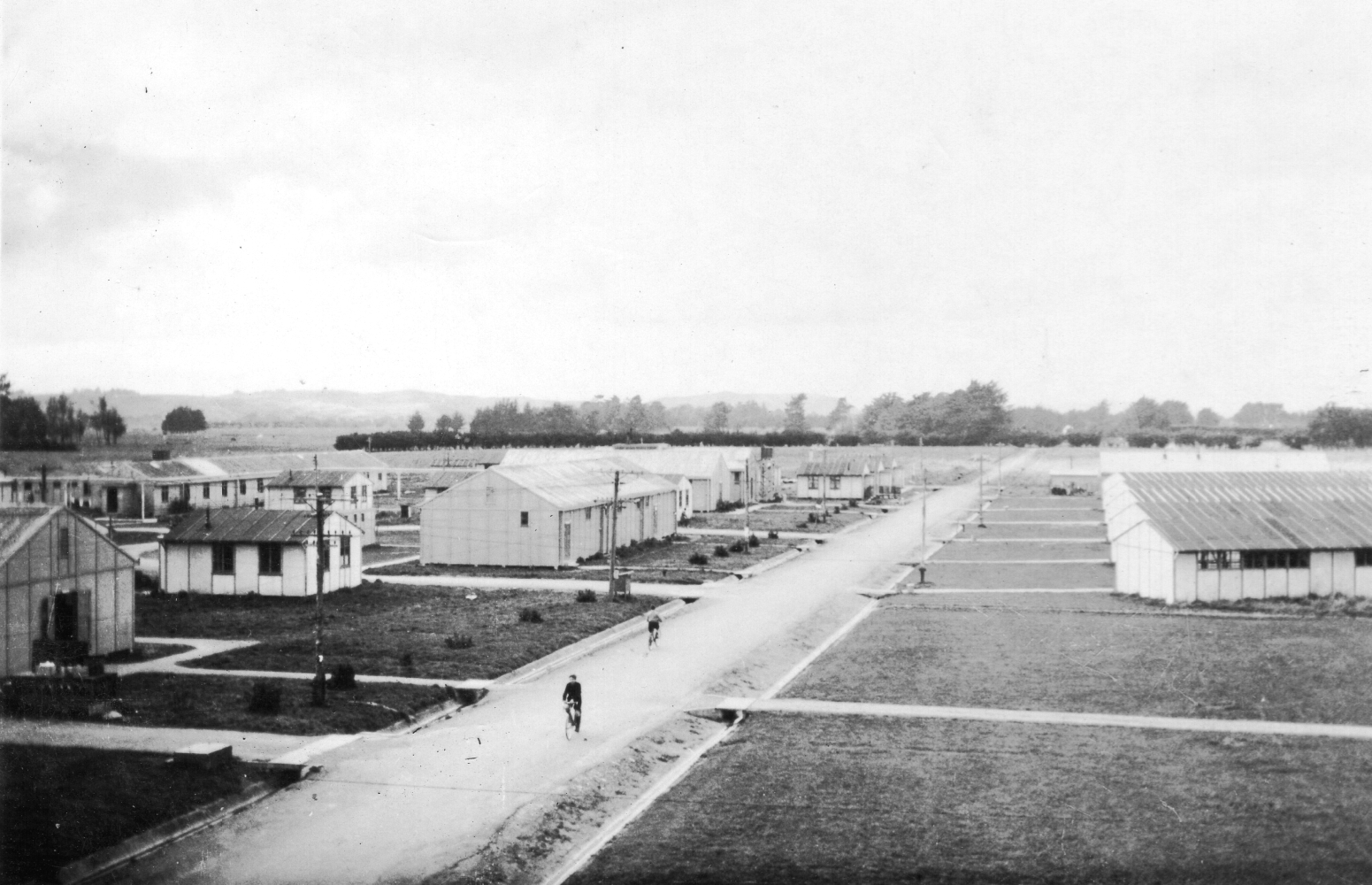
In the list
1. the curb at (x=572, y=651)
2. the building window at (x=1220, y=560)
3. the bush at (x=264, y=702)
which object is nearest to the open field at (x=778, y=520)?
the building window at (x=1220, y=560)

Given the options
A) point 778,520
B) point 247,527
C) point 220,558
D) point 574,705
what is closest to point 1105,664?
point 574,705

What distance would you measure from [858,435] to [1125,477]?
10644 centimetres

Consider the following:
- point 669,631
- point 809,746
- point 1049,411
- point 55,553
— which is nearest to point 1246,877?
point 809,746

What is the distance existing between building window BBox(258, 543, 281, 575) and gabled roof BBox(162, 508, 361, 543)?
0.31 metres

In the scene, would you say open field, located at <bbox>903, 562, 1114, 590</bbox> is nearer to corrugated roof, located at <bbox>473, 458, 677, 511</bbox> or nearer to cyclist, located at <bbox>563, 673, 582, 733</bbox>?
corrugated roof, located at <bbox>473, 458, 677, 511</bbox>

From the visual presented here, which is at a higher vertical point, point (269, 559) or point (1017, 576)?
point (269, 559)

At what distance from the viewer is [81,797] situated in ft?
Result: 61.7

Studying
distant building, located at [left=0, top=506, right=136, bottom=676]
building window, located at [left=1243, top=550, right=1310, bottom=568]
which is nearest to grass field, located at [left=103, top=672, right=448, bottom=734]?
distant building, located at [left=0, top=506, right=136, bottom=676]

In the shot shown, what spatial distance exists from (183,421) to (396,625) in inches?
5227

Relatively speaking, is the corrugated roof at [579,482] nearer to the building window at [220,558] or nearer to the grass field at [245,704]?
the building window at [220,558]

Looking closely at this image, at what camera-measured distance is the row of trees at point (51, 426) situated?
229 ft

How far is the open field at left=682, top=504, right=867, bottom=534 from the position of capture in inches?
3073

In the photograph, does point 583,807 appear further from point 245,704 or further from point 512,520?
point 512,520

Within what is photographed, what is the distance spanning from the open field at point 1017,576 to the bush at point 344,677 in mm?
28926
